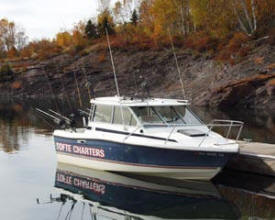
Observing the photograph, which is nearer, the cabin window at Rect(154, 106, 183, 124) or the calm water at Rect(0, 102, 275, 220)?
the calm water at Rect(0, 102, 275, 220)

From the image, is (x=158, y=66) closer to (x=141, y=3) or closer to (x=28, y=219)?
(x=141, y=3)

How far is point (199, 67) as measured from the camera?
49.3 metres

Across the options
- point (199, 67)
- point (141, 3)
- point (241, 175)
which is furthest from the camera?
point (141, 3)

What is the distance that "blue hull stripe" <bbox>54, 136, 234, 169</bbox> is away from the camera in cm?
1389

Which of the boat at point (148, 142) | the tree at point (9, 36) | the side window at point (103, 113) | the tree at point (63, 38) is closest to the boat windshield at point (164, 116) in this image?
the boat at point (148, 142)

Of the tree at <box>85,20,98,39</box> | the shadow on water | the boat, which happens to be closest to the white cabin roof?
the boat

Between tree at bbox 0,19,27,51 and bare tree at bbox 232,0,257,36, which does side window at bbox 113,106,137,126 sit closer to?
bare tree at bbox 232,0,257,36

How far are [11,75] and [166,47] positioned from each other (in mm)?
22578

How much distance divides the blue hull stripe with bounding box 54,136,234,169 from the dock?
160cm

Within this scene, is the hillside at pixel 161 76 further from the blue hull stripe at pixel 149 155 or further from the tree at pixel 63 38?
the blue hull stripe at pixel 149 155

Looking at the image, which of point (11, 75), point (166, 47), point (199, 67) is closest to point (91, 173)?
point (199, 67)

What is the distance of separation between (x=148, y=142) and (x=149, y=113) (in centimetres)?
153

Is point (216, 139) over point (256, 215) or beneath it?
over

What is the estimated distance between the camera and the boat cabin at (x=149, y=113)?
15328 millimetres
